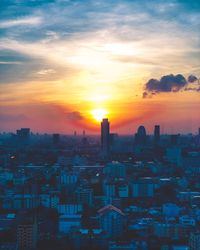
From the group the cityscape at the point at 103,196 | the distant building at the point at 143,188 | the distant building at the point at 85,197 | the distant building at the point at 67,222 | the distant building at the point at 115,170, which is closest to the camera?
the cityscape at the point at 103,196

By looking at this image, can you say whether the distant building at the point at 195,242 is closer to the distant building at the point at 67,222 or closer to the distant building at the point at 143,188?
the distant building at the point at 67,222

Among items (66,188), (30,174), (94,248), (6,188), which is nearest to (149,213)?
(94,248)

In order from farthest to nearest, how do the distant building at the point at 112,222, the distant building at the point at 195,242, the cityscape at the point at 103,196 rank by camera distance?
the distant building at the point at 112,222 → the cityscape at the point at 103,196 → the distant building at the point at 195,242

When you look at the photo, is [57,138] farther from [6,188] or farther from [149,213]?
[149,213]

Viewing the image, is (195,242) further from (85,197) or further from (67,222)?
(85,197)

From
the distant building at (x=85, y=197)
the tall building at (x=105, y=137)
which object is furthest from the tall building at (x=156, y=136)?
the distant building at (x=85, y=197)

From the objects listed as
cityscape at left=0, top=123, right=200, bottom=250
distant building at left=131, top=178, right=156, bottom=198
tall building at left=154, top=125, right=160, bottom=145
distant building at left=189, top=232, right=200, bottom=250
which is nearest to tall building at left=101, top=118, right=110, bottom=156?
cityscape at left=0, top=123, right=200, bottom=250
